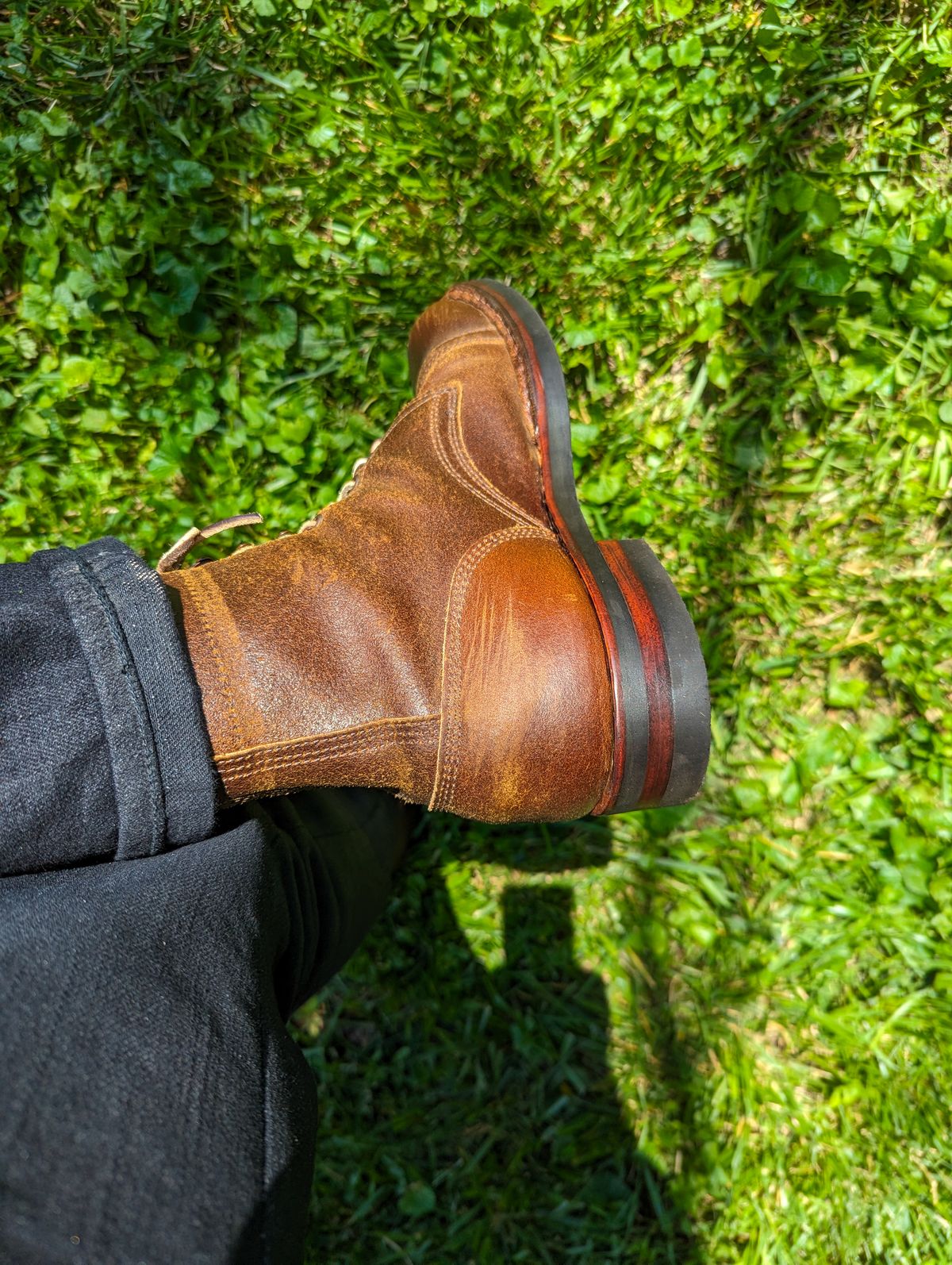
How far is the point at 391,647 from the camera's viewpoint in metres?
1.58

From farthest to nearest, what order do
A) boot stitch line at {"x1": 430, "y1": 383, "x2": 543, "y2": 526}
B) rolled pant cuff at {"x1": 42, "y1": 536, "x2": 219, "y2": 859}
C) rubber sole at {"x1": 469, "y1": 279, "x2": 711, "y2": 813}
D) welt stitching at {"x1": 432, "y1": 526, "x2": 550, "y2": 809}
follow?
boot stitch line at {"x1": 430, "y1": 383, "x2": 543, "y2": 526} → rubber sole at {"x1": 469, "y1": 279, "x2": 711, "y2": 813} → welt stitching at {"x1": 432, "y1": 526, "x2": 550, "y2": 809} → rolled pant cuff at {"x1": 42, "y1": 536, "x2": 219, "y2": 859}

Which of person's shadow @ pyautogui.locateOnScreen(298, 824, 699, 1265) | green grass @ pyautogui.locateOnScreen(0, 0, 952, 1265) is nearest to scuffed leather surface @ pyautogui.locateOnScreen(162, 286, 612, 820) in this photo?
green grass @ pyautogui.locateOnScreen(0, 0, 952, 1265)

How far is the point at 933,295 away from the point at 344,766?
183 cm

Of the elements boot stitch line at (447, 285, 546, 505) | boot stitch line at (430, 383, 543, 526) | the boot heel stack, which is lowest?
the boot heel stack

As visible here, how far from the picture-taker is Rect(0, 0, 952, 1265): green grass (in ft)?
7.36

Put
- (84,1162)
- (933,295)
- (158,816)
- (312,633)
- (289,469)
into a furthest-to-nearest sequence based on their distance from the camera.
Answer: (289,469), (933,295), (312,633), (158,816), (84,1162)

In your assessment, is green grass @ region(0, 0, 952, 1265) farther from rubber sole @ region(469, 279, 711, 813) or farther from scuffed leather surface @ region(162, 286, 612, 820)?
scuffed leather surface @ region(162, 286, 612, 820)

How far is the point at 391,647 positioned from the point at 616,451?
1.06 meters

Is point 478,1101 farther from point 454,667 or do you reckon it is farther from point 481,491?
point 481,491

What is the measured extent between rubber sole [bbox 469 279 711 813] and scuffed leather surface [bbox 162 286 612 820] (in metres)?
0.04

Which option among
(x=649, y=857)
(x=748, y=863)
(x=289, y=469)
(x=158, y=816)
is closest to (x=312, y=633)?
(x=158, y=816)

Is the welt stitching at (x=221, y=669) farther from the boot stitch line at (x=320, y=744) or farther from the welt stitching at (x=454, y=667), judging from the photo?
the welt stitching at (x=454, y=667)

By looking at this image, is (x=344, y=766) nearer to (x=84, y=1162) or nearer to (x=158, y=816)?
(x=158, y=816)

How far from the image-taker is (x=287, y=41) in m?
2.27
